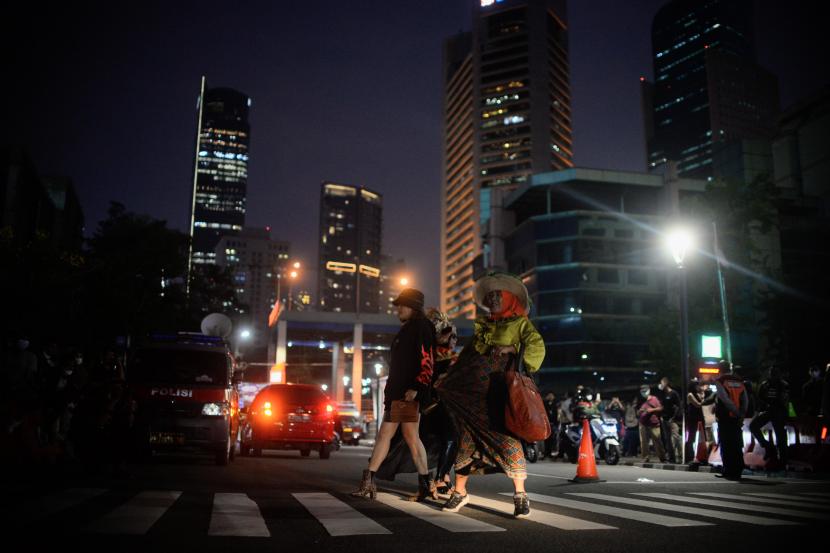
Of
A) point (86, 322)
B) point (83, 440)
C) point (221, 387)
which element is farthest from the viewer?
point (86, 322)

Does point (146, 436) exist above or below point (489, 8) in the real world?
below

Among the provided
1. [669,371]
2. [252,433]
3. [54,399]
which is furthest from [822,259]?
[54,399]

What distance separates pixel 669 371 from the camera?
Result: 4481cm

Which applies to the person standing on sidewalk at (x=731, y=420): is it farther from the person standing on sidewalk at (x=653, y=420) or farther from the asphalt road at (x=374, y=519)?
the person standing on sidewalk at (x=653, y=420)

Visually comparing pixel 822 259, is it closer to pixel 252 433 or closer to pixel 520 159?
pixel 252 433

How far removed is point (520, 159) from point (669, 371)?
13158 cm

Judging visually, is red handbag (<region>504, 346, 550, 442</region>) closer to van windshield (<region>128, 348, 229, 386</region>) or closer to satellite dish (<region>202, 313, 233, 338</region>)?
van windshield (<region>128, 348, 229, 386</region>)

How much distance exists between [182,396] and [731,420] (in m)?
8.97

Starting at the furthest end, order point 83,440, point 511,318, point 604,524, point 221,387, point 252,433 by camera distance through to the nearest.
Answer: point 252,433 → point 221,387 → point 83,440 → point 511,318 → point 604,524

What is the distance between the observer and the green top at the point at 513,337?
19.6 ft

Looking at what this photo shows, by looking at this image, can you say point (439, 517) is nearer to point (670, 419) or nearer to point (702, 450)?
point (702, 450)

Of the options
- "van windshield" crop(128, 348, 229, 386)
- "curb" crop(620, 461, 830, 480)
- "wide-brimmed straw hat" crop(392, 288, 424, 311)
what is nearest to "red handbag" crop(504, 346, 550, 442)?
"wide-brimmed straw hat" crop(392, 288, 424, 311)

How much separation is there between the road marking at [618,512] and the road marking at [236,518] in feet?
9.27

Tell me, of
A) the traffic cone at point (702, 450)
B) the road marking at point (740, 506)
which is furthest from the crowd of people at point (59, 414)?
the traffic cone at point (702, 450)
